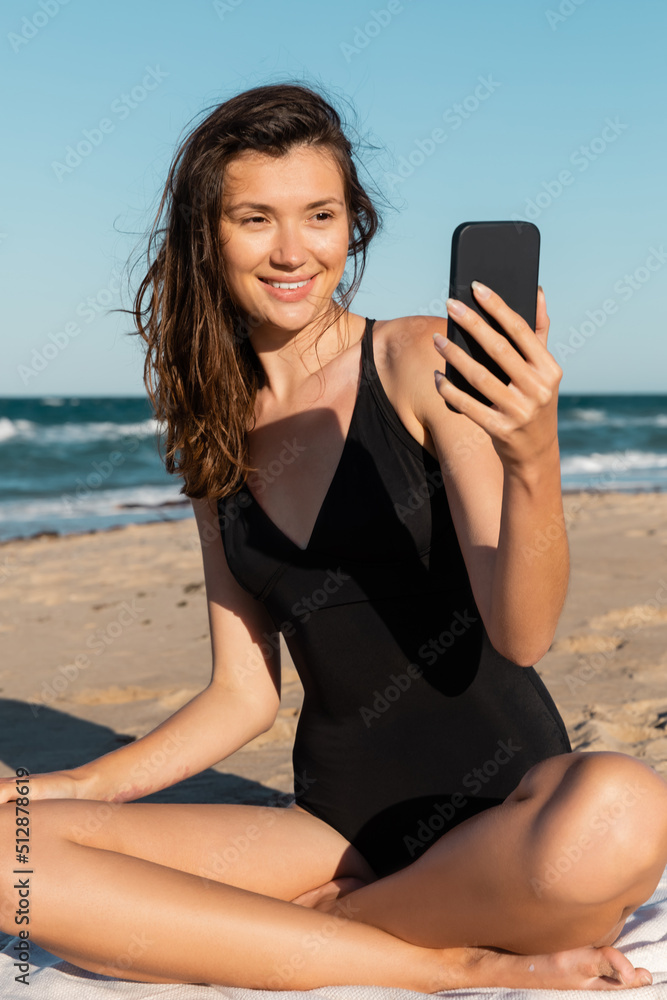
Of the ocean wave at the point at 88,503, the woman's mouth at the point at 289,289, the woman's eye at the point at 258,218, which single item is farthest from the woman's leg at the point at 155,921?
the ocean wave at the point at 88,503

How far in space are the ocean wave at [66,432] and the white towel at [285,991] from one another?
877 inches

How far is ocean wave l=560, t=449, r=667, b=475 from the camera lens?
19.3m

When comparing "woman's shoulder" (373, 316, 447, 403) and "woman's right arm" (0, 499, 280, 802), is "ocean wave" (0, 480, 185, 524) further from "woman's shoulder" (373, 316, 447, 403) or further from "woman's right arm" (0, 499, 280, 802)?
"woman's shoulder" (373, 316, 447, 403)

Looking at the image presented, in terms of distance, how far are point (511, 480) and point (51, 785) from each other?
1.33 metres

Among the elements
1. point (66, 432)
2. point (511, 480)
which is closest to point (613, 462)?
point (66, 432)

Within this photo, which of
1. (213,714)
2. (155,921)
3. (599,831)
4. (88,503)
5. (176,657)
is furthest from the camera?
(88,503)

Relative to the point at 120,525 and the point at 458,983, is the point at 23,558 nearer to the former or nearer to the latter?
the point at 120,525

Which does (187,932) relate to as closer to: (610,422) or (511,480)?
(511,480)

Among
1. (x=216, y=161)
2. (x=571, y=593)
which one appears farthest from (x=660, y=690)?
(x=216, y=161)

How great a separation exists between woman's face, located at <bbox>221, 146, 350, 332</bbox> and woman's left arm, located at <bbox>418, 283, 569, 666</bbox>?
584 millimetres

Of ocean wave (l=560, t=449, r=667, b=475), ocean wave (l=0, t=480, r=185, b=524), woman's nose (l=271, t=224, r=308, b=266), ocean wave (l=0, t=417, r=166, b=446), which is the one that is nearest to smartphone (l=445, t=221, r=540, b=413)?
woman's nose (l=271, t=224, r=308, b=266)

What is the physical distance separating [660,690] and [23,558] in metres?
6.44

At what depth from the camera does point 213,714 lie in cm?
242

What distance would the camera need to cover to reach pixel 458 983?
76.4 inches
